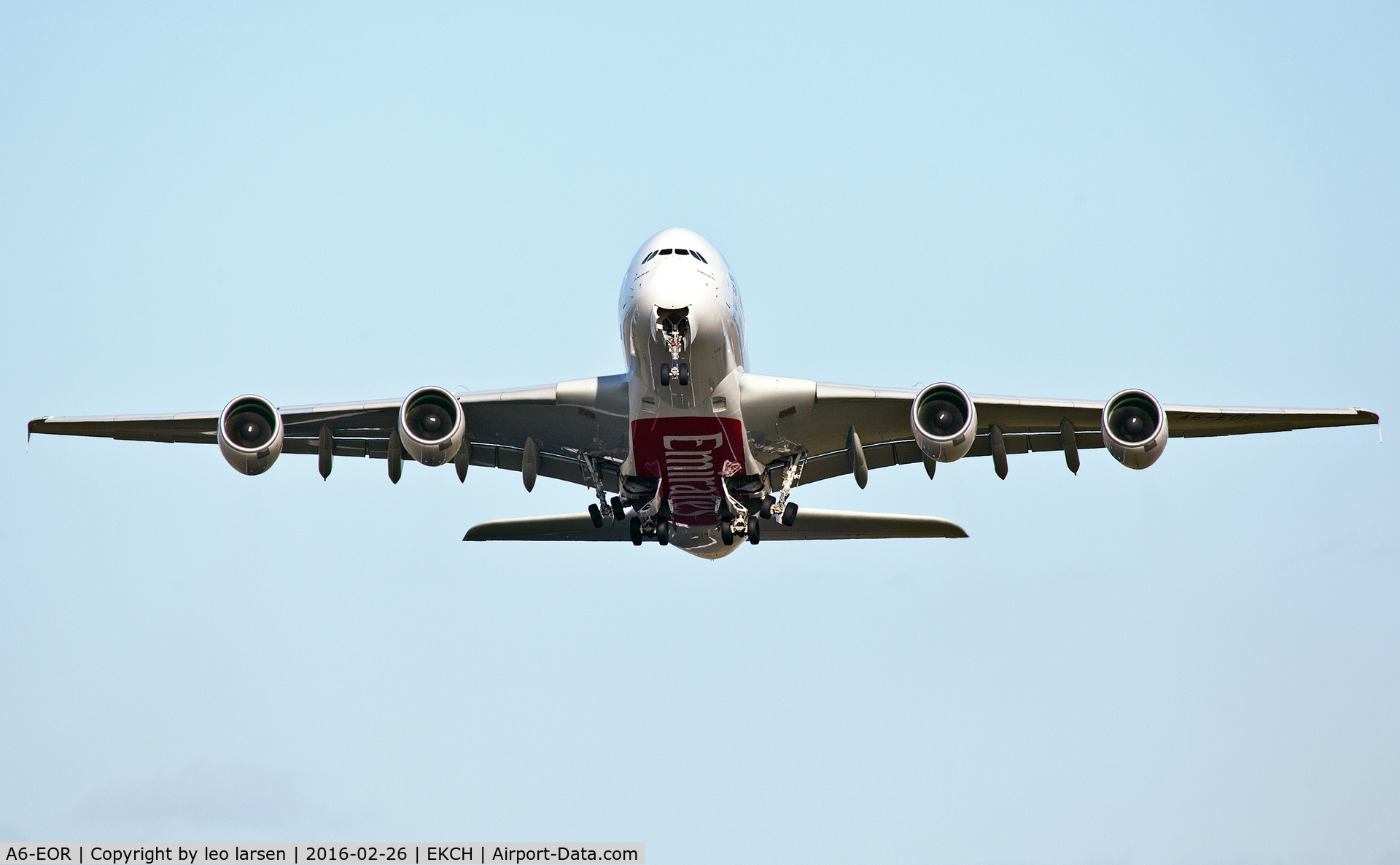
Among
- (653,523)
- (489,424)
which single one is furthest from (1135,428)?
(489,424)

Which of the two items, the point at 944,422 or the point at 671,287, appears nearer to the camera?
the point at 671,287

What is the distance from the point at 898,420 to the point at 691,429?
180 inches

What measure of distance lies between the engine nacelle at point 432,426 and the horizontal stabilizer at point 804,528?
374cm

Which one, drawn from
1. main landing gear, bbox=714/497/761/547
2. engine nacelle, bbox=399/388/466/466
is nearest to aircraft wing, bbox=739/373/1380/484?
main landing gear, bbox=714/497/761/547

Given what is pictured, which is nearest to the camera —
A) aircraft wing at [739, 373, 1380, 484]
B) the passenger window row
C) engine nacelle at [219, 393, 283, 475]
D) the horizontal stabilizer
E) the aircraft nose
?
the aircraft nose

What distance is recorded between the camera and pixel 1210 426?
27.2 m

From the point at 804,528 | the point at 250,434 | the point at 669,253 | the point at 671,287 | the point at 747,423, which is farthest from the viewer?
the point at 804,528

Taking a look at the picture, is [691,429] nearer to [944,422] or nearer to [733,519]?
[733,519]

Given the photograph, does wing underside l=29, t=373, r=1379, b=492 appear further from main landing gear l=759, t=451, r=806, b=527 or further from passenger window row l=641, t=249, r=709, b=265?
passenger window row l=641, t=249, r=709, b=265

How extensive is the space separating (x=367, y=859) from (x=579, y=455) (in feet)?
27.9

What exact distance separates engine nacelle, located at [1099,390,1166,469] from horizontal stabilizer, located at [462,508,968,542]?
436cm

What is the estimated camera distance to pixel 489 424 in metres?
26.6

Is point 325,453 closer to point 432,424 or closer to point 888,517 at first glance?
point 432,424

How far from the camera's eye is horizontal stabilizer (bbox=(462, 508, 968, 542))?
90.3ft
